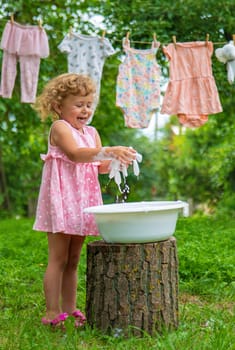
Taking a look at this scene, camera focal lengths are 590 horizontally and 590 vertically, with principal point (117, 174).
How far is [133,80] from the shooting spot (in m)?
5.88

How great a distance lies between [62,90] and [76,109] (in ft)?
0.36

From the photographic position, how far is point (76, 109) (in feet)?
9.13

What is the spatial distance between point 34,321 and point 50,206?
586 millimetres

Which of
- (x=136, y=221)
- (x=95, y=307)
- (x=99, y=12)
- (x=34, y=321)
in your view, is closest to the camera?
(x=136, y=221)

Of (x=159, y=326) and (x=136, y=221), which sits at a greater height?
(x=136, y=221)

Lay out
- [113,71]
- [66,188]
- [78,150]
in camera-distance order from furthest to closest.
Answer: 1. [113,71]
2. [66,188]
3. [78,150]

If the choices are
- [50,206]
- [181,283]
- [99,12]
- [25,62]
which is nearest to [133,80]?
[25,62]

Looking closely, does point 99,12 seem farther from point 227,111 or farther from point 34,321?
point 34,321

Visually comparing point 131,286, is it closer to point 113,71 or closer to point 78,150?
point 78,150

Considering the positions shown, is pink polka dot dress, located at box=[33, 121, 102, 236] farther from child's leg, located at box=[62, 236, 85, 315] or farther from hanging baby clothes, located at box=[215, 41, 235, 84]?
hanging baby clothes, located at box=[215, 41, 235, 84]

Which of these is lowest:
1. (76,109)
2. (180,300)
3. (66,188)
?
(180,300)

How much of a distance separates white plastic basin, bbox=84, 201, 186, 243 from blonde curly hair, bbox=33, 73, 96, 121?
59 centimetres

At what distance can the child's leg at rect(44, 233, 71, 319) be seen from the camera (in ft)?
8.93

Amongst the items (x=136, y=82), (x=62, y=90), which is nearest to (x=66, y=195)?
(x=62, y=90)
